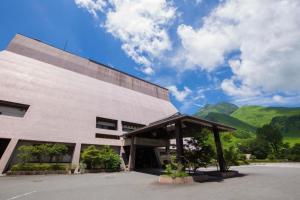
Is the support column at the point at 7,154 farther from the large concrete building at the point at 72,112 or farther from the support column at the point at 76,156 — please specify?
the support column at the point at 76,156

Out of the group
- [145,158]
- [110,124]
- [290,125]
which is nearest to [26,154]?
[110,124]

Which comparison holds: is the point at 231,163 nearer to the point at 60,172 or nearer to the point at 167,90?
the point at 60,172

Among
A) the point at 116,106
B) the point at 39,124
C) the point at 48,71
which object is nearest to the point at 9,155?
the point at 39,124

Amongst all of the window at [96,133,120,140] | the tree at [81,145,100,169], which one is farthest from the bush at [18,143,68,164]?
the window at [96,133,120,140]

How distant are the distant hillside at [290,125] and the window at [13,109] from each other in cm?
12899

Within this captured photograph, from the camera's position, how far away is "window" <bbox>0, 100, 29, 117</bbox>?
21406 millimetres

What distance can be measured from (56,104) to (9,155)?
8.47 metres

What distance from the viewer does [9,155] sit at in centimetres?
1806

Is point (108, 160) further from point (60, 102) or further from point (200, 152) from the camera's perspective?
point (200, 152)

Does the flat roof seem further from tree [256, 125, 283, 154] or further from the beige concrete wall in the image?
tree [256, 125, 283, 154]

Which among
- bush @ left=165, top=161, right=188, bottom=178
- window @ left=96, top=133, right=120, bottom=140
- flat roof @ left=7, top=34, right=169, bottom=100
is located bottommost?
bush @ left=165, top=161, right=188, bottom=178

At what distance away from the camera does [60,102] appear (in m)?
25.5

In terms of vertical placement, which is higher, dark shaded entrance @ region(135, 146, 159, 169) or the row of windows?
the row of windows

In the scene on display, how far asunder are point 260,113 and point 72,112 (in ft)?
614
